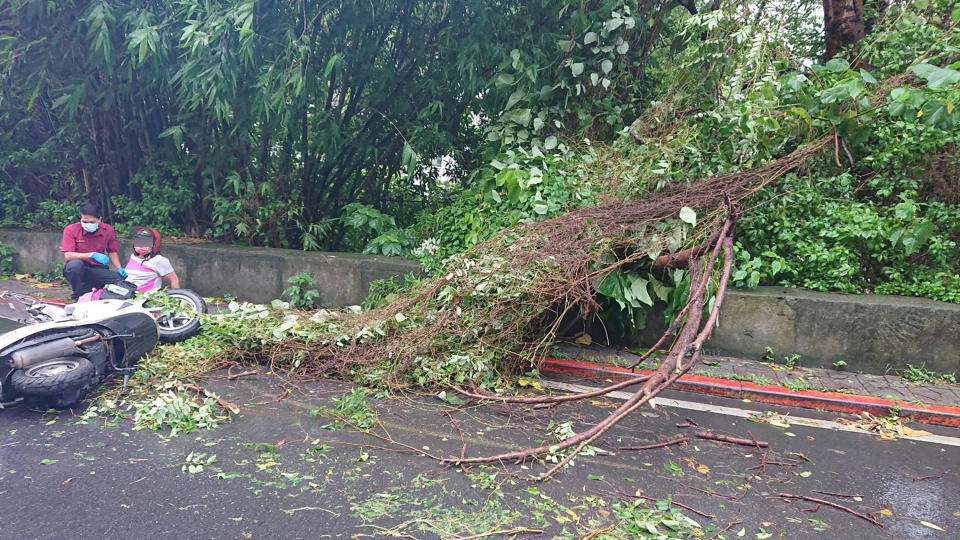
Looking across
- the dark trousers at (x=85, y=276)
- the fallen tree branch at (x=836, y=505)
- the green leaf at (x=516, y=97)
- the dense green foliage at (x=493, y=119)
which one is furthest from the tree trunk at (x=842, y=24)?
the dark trousers at (x=85, y=276)

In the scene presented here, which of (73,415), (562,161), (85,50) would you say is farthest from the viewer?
(85,50)

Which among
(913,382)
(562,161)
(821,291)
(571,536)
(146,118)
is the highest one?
(146,118)

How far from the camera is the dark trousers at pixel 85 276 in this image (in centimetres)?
652

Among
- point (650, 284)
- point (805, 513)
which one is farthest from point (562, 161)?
point (805, 513)

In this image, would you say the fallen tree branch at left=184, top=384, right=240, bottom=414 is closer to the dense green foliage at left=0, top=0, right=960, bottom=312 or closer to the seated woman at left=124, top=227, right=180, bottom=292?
the seated woman at left=124, top=227, right=180, bottom=292

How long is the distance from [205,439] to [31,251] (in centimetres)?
830

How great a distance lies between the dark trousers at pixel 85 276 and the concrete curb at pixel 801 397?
501cm

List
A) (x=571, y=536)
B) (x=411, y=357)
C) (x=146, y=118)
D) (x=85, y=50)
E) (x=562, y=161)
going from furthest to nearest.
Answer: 1. (x=146, y=118)
2. (x=85, y=50)
3. (x=562, y=161)
4. (x=411, y=357)
5. (x=571, y=536)

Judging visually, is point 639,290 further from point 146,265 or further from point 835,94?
point 146,265

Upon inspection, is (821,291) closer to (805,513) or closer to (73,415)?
(805,513)

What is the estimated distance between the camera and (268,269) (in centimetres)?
784

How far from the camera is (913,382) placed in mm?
5168

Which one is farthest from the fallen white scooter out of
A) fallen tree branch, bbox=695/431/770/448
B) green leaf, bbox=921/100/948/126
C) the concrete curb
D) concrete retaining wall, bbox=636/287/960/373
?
green leaf, bbox=921/100/948/126

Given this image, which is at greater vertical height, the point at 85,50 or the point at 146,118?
the point at 85,50
